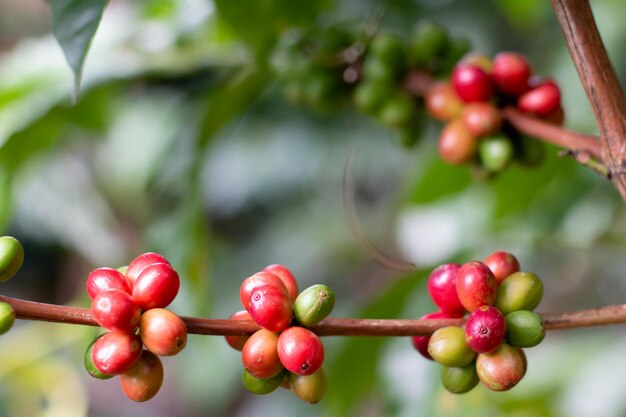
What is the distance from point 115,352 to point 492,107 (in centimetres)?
47

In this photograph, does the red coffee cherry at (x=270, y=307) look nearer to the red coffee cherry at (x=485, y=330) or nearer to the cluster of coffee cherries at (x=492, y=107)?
the red coffee cherry at (x=485, y=330)

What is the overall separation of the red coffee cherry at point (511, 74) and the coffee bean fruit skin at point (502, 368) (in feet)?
1.07

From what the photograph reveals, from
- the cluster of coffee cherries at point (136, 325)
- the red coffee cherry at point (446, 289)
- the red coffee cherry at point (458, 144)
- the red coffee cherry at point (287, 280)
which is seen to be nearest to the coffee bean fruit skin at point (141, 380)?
the cluster of coffee cherries at point (136, 325)

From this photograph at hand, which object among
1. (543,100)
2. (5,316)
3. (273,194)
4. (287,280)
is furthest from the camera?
(273,194)

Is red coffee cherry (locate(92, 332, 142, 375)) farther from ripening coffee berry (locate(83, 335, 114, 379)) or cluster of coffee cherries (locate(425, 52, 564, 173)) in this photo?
cluster of coffee cherries (locate(425, 52, 564, 173))

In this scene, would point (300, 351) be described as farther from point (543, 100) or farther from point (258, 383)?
point (543, 100)

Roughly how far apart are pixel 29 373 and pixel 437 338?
113 centimetres

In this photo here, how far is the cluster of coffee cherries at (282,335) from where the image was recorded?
18.4 inches

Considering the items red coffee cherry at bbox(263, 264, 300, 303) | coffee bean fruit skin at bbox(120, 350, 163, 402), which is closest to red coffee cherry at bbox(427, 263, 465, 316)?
red coffee cherry at bbox(263, 264, 300, 303)

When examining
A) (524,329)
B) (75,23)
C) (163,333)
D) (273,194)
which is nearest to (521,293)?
(524,329)

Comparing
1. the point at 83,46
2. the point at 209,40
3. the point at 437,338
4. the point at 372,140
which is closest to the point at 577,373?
the point at 372,140

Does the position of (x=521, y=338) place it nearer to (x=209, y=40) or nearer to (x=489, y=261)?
(x=489, y=261)

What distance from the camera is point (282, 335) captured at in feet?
1.57

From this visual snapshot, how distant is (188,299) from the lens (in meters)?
1.04
